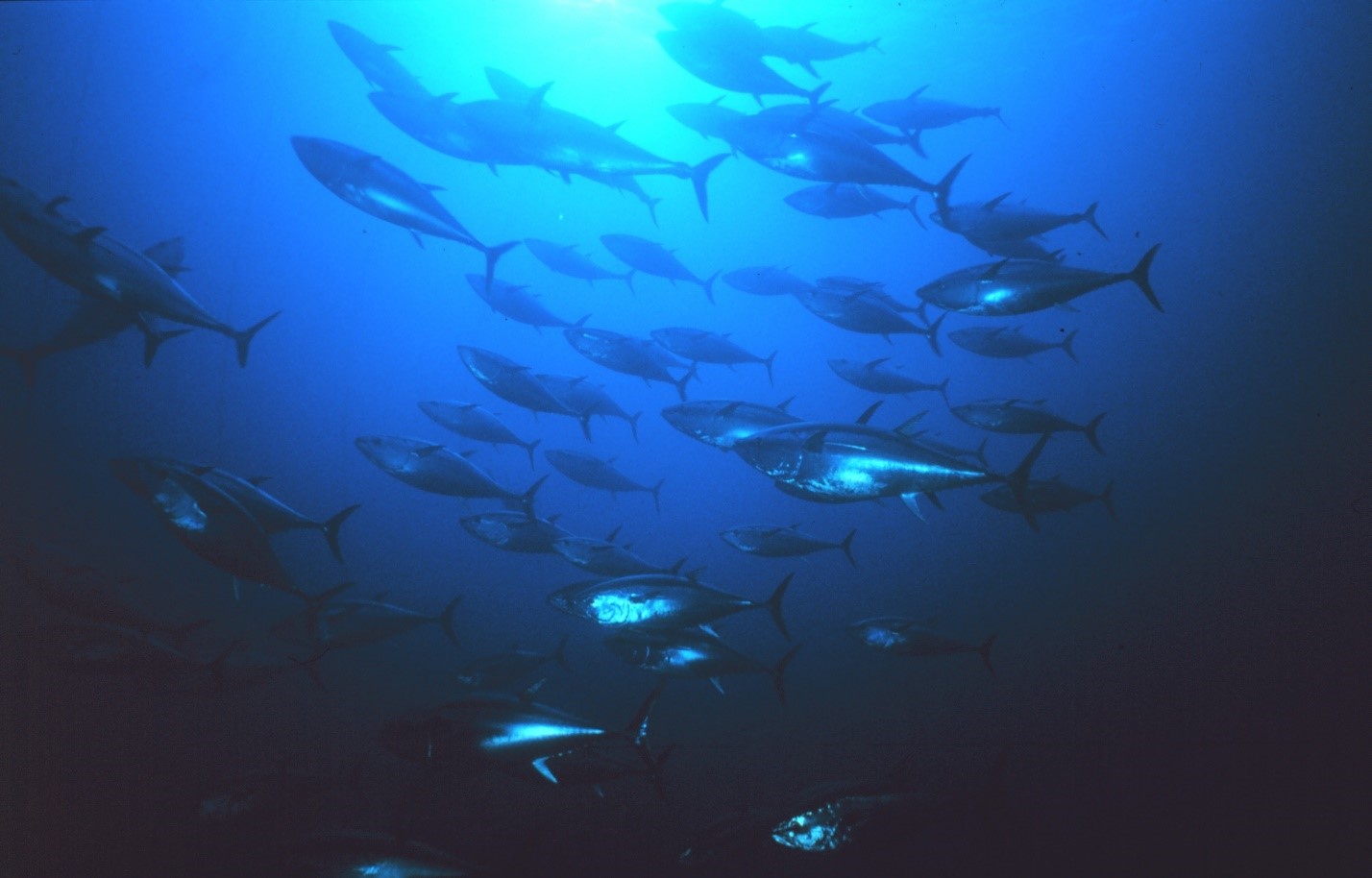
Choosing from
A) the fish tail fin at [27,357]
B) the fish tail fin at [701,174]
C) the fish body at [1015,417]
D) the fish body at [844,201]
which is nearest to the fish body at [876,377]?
the fish body at [1015,417]

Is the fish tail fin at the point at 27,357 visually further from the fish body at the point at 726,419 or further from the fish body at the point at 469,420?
the fish body at the point at 726,419

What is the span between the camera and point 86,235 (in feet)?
10.3

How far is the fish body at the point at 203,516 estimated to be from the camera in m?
3.28

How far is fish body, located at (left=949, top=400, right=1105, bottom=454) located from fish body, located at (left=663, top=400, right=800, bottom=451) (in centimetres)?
134

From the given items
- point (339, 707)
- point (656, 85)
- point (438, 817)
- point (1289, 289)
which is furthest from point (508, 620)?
point (1289, 289)

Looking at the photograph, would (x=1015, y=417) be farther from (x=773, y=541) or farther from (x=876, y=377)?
(x=773, y=541)

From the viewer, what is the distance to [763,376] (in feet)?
86.4

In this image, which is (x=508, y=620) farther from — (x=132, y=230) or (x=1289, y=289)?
(x=1289, y=289)

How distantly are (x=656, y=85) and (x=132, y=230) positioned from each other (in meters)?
11.6

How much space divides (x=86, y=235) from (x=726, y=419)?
3.40 meters

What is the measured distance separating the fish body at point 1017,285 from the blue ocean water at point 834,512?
2.83m

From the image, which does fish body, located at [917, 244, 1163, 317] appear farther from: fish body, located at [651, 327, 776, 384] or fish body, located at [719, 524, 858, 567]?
fish body, located at [651, 327, 776, 384]

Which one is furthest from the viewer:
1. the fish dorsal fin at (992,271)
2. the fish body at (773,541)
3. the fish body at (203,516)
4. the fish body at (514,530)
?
the fish body at (514,530)

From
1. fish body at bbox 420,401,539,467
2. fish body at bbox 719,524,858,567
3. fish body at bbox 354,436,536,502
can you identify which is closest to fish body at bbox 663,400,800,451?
fish body at bbox 719,524,858,567
